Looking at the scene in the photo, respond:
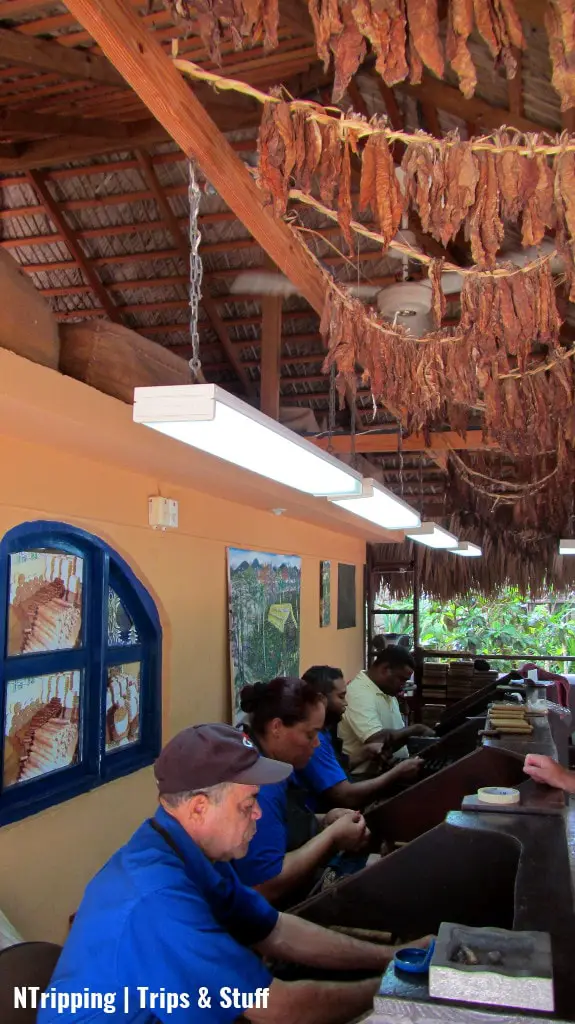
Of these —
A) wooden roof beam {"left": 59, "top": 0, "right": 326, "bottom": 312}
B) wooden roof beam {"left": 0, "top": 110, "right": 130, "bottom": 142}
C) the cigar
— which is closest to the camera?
wooden roof beam {"left": 59, "top": 0, "right": 326, "bottom": 312}

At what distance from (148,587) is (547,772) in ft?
9.02

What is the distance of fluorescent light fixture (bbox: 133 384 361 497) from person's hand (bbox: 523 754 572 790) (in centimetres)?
139

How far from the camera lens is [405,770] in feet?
14.4

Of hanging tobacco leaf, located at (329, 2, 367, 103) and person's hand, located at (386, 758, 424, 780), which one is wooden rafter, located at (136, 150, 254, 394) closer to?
person's hand, located at (386, 758, 424, 780)

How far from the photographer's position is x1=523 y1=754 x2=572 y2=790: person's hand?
289 cm

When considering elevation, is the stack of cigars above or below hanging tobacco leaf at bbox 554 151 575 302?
below

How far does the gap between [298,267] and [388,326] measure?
795 mm

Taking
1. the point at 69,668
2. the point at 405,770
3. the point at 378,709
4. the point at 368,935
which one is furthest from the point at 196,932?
the point at 378,709

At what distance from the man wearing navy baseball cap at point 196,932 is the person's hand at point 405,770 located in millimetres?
2127

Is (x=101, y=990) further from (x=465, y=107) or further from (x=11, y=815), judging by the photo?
(x=465, y=107)

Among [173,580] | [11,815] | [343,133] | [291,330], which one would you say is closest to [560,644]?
[291,330]

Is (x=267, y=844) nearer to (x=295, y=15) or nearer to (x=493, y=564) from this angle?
(x=295, y=15)

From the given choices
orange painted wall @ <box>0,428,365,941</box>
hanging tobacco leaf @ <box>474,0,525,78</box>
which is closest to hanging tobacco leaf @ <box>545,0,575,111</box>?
hanging tobacco leaf @ <box>474,0,525,78</box>

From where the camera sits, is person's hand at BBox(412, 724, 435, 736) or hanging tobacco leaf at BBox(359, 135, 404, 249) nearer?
hanging tobacco leaf at BBox(359, 135, 404, 249)
